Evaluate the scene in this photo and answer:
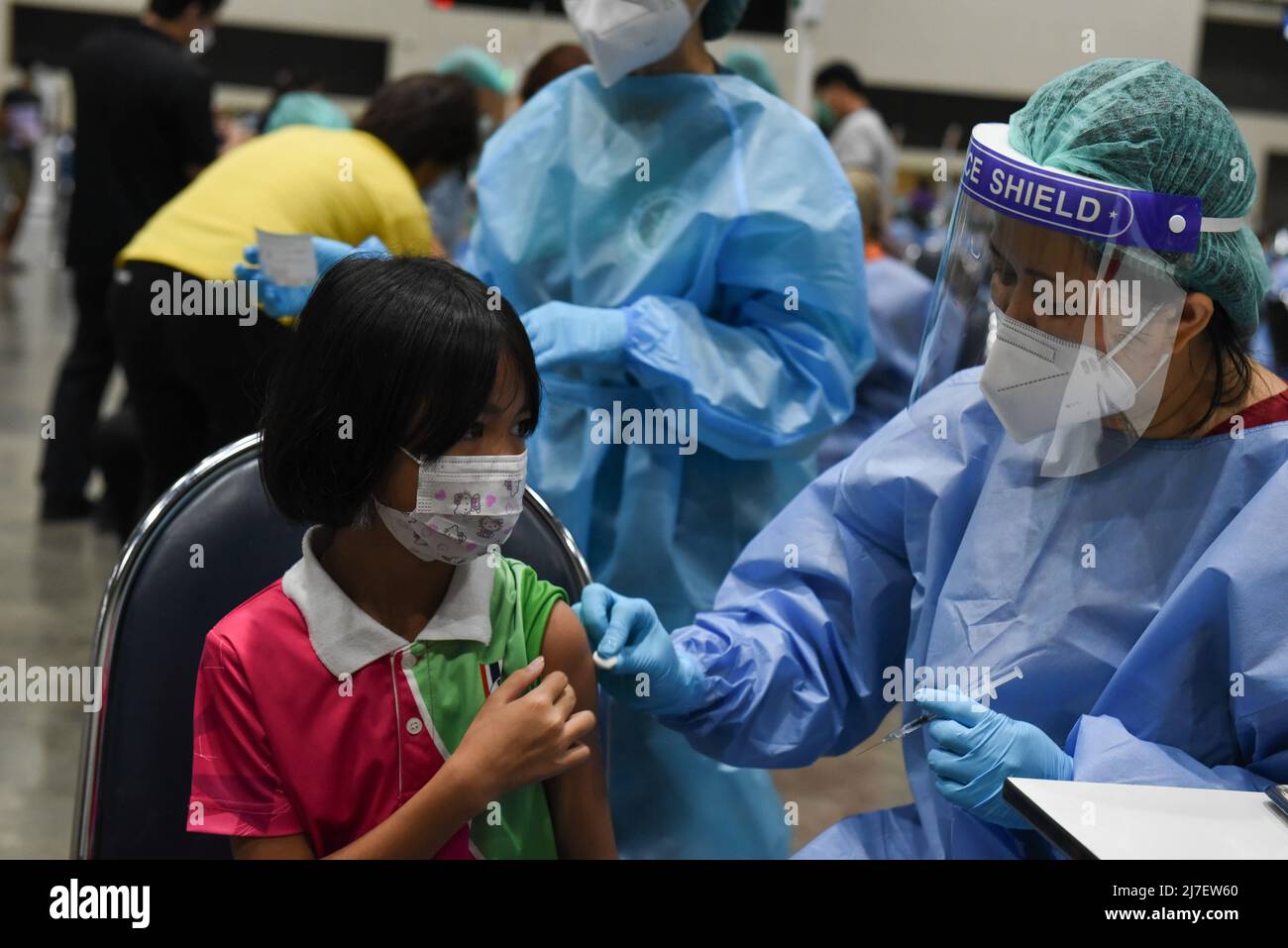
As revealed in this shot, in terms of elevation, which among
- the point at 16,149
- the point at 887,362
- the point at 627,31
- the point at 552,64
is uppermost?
the point at 627,31

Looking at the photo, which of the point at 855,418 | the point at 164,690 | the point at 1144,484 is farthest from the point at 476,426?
the point at 855,418

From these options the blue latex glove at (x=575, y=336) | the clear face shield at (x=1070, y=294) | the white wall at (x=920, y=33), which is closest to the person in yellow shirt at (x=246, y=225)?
the blue latex glove at (x=575, y=336)

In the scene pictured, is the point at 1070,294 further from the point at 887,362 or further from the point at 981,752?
the point at 887,362

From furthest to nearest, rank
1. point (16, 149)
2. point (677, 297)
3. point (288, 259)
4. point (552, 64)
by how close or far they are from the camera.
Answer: point (16, 149) → point (552, 64) → point (288, 259) → point (677, 297)

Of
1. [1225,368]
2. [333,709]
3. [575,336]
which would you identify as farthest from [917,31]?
[333,709]

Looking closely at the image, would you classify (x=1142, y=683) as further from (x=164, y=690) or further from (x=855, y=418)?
(x=855, y=418)

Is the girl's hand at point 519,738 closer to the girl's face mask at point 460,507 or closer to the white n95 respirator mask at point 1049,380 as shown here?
the girl's face mask at point 460,507

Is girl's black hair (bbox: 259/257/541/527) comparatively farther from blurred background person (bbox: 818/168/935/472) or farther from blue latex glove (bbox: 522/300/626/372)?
blurred background person (bbox: 818/168/935/472)

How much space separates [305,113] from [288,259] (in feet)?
6.49

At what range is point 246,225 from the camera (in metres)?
2.66

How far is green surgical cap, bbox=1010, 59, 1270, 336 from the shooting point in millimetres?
1145

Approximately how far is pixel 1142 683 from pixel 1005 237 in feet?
1.25

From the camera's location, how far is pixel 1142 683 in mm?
1177

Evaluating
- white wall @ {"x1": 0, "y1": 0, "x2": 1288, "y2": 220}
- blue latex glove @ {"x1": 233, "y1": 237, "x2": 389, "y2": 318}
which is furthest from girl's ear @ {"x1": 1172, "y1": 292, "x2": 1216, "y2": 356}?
white wall @ {"x1": 0, "y1": 0, "x2": 1288, "y2": 220}
